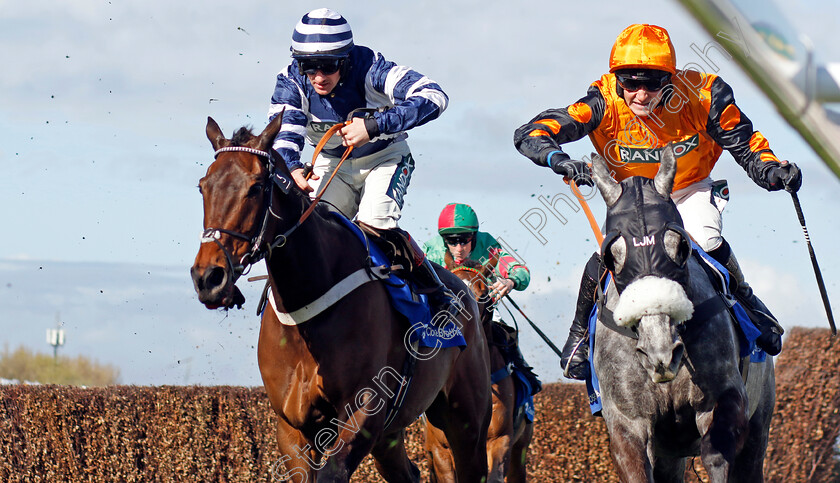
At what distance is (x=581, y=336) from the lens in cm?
486

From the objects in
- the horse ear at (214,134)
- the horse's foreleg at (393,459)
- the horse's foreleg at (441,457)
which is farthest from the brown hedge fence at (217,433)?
the horse ear at (214,134)

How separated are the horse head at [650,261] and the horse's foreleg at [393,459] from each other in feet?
6.96

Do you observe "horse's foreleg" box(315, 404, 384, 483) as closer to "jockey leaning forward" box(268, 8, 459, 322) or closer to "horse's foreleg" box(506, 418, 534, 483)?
"jockey leaning forward" box(268, 8, 459, 322)

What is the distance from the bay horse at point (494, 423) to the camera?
6.83m

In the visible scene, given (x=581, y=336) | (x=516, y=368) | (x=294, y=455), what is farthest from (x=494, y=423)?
(x=294, y=455)

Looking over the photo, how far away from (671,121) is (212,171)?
7.46 ft

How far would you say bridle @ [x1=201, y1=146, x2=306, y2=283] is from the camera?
3.68 m

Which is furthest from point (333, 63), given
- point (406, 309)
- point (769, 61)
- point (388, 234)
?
point (769, 61)

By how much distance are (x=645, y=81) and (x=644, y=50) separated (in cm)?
15

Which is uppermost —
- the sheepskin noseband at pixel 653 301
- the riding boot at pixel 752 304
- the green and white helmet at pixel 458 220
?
the sheepskin noseband at pixel 653 301

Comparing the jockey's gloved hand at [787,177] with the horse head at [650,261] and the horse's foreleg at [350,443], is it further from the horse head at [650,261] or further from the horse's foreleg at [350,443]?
the horse's foreleg at [350,443]

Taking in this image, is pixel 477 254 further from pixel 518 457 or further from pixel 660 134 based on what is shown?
pixel 660 134

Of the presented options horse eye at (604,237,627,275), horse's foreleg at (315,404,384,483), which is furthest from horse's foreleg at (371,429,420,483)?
horse eye at (604,237,627,275)

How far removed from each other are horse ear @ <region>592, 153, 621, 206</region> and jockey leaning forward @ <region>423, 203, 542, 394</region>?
10.9ft
